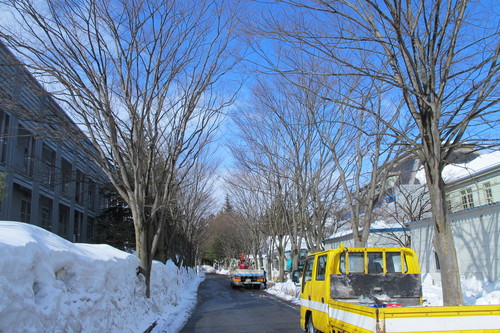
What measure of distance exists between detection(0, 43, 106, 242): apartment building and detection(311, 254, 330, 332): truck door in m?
7.98

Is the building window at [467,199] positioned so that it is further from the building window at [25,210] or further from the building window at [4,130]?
the building window at [25,210]

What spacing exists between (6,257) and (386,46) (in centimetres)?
821

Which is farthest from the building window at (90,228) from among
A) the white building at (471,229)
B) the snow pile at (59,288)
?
the snow pile at (59,288)

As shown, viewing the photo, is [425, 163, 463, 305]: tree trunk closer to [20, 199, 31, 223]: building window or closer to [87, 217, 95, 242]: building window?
[20, 199, 31, 223]: building window

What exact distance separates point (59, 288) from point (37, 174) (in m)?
13.3

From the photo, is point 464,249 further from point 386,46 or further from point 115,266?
point 115,266

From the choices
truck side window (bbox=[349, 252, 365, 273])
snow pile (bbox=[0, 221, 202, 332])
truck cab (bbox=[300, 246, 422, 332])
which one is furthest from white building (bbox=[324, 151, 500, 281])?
snow pile (bbox=[0, 221, 202, 332])

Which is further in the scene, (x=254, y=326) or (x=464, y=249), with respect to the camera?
(x=464, y=249)

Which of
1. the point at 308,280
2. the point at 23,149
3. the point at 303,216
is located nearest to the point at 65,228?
the point at 23,149

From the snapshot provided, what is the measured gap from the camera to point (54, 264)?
6465mm

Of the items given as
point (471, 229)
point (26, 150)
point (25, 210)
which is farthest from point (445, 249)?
point (25, 210)

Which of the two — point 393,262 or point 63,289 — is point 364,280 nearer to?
point 393,262

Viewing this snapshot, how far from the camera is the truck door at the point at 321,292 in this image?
7.51 m

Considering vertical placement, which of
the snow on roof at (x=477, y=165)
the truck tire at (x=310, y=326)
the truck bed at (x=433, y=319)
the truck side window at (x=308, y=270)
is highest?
the snow on roof at (x=477, y=165)
